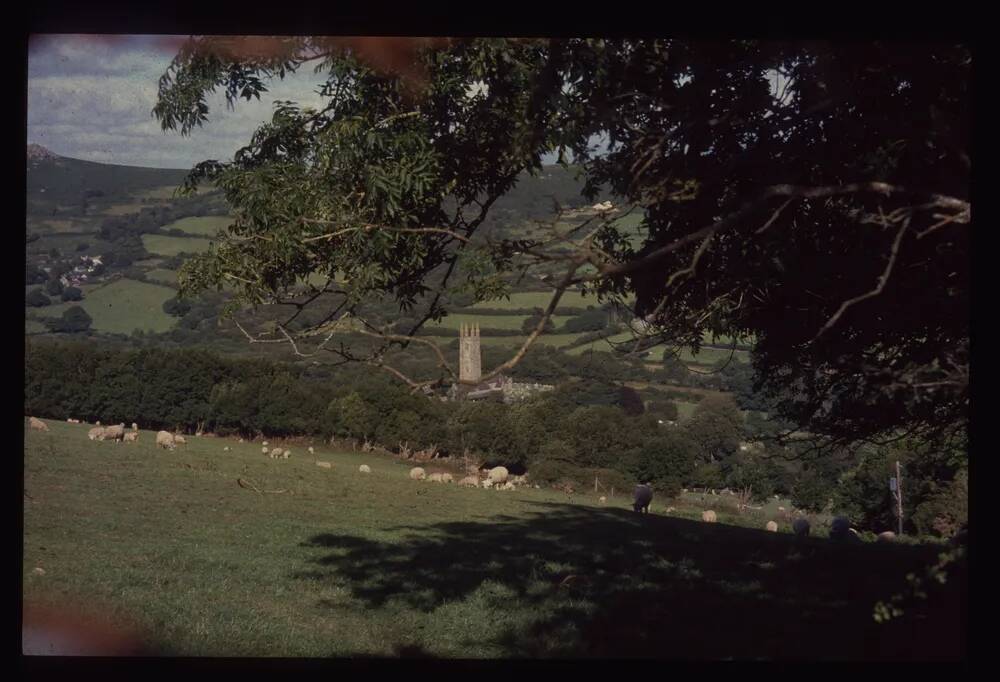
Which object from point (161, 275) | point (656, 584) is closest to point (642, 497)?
point (656, 584)

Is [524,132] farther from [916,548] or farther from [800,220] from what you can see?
[916,548]

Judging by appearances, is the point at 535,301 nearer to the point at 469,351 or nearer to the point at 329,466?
the point at 469,351

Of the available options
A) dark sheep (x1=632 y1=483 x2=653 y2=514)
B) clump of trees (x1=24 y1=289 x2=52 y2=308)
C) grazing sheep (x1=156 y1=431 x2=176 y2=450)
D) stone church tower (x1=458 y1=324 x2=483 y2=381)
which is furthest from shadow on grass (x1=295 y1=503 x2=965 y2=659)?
grazing sheep (x1=156 y1=431 x2=176 y2=450)

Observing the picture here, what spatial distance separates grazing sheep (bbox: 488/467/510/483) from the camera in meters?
14.0

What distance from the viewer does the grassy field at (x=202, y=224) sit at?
9384 millimetres

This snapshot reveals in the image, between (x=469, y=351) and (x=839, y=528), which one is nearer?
(x=469, y=351)

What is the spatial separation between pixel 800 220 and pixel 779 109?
0.84 metres

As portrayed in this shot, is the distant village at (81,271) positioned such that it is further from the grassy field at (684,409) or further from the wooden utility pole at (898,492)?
the wooden utility pole at (898,492)

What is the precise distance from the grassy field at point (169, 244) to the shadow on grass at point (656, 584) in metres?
3.66

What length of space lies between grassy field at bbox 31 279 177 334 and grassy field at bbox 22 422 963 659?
2.31 m

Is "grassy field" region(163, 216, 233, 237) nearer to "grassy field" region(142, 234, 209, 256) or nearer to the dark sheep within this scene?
"grassy field" region(142, 234, 209, 256)

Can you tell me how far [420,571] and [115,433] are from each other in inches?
330

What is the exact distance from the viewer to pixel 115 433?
1645 cm

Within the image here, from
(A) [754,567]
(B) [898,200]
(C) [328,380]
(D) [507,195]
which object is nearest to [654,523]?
(A) [754,567]
